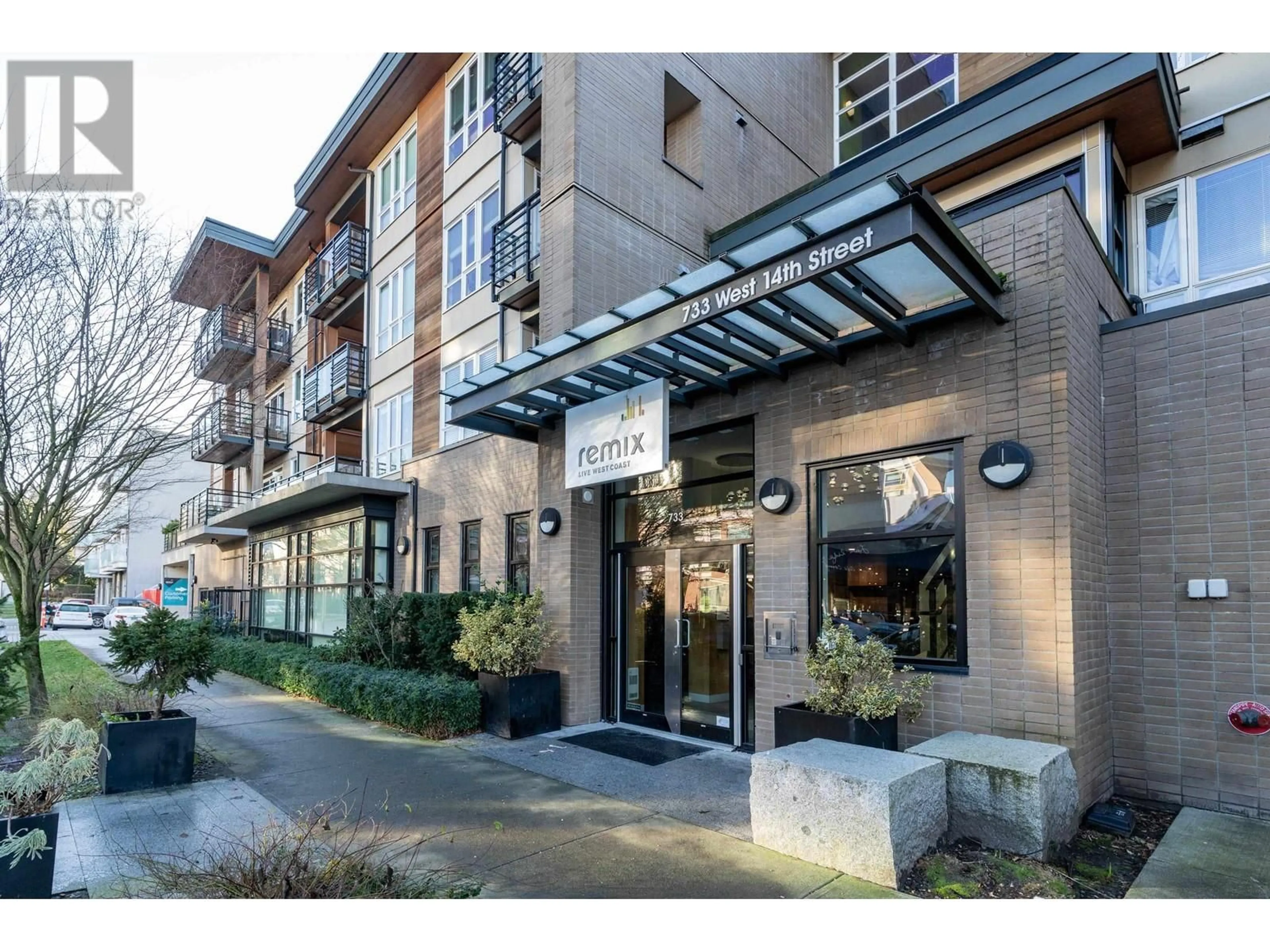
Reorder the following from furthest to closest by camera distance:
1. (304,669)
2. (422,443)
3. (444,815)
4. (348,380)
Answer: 1. (348,380)
2. (422,443)
3. (304,669)
4. (444,815)

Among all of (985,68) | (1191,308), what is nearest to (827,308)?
(1191,308)

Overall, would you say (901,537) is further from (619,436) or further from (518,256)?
(518,256)

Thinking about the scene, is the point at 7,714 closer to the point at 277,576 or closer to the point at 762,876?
the point at 762,876

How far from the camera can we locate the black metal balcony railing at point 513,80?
462 inches

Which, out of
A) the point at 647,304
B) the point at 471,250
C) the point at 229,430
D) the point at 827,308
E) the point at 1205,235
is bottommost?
the point at 827,308

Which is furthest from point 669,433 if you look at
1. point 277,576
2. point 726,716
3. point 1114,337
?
point 277,576

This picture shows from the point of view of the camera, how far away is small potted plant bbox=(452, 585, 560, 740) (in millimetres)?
8930

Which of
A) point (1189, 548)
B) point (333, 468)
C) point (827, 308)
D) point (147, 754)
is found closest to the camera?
point (1189, 548)

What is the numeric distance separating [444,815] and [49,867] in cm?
268

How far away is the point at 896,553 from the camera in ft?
22.3

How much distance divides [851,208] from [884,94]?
8254 mm

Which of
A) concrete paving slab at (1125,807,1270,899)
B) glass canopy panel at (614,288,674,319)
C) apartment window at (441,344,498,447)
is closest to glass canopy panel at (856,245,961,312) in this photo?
glass canopy panel at (614,288,674,319)

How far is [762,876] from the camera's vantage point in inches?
183

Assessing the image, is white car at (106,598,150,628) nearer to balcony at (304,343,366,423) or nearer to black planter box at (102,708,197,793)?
balcony at (304,343,366,423)
